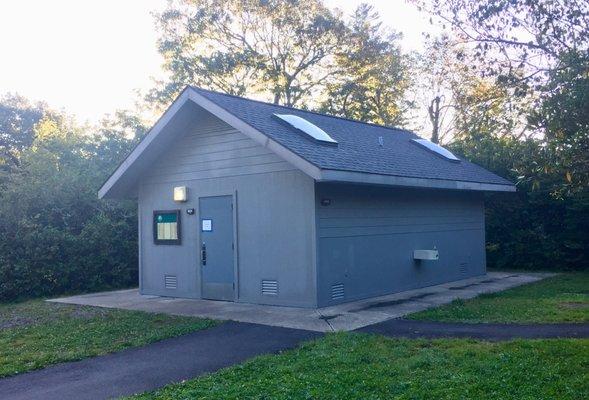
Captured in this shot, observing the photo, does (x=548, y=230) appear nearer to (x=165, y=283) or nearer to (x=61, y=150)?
(x=165, y=283)

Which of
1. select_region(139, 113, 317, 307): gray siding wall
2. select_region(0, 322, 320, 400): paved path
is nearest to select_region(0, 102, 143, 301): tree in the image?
select_region(139, 113, 317, 307): gray siding wall

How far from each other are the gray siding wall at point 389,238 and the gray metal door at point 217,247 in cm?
219

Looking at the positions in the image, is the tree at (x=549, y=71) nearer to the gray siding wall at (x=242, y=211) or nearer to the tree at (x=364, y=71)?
the gray siding wall at (x=242, y=211)

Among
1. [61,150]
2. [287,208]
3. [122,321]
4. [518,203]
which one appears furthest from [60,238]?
[518,203]

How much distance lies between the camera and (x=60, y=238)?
15.4 metres

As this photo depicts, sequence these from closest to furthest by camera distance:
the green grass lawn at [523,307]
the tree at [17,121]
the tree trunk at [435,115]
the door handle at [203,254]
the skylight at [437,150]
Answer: the green grass lawn at [523,307], the door handle at [203,254], the skylight at [437,150], the tree trunk at [435,115], the tree at [17,121]

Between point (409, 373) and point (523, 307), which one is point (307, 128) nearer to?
point (523, 307)

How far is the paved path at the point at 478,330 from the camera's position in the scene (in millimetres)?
8219

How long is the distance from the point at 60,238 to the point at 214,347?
866cm

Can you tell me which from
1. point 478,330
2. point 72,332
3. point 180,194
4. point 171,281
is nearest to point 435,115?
point 180,194

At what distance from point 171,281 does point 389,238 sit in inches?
195

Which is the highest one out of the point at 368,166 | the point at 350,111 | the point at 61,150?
the point at 350,111

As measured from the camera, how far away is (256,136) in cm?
1116

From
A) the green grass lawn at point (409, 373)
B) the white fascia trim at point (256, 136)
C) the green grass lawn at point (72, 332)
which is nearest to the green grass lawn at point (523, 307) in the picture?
the green grass lawn at point (409, 373)
